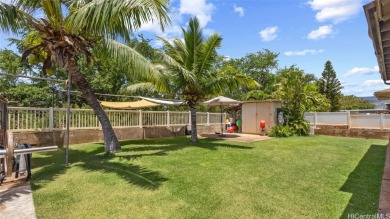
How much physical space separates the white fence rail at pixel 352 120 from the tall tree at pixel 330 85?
1942 centimetres

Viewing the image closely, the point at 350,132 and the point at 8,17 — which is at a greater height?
the point at 8,17

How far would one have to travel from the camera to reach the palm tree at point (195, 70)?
10789 mm

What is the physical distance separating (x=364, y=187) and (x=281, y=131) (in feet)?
32.2

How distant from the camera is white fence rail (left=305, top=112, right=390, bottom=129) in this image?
565 inches

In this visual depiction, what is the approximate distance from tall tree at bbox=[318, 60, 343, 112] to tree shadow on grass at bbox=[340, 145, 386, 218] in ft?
97.4

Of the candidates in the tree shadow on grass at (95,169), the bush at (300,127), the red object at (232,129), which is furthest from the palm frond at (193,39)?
the red object at (232,129)

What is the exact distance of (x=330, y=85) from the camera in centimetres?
3494

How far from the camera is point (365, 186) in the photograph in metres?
5.12

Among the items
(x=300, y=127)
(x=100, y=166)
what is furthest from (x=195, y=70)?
(x=300, y=127)

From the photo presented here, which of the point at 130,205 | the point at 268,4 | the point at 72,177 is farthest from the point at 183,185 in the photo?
the point at 268,4

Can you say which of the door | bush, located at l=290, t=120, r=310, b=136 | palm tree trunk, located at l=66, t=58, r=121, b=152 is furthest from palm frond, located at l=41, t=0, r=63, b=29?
bush, located at l=290, t=120, r=310, b=136

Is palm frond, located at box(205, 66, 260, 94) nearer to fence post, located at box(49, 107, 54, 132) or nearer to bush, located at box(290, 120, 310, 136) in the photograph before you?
bush, located at box(290, 120, 310, 136)

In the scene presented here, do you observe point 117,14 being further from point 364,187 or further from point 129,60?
point 364,187

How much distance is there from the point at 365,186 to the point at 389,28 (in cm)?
308
